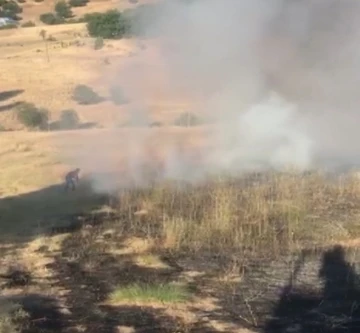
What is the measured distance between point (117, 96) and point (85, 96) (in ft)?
12.8

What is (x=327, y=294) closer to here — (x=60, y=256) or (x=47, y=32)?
(x=60, y=256)

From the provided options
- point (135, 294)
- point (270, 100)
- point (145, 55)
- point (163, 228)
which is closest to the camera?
point (135, 294)

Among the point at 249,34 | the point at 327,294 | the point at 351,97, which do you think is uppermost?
the point at 249,34

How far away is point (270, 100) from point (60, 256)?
672 cm

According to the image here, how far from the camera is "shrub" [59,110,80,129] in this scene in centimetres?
2213

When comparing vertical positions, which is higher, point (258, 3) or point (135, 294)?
point (258, 3)

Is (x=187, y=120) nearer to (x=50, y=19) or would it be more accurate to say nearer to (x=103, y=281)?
(x=103, y=281)

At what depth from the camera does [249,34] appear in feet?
47.4

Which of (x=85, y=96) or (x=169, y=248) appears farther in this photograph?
(x=85, y=96)

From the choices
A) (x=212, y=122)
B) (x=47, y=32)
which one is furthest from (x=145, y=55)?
(x=47, y=32)

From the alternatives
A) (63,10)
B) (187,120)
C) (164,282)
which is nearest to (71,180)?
(164,282)

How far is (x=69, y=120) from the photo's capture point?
22797mm

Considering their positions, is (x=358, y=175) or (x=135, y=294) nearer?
(x=135, y=294)

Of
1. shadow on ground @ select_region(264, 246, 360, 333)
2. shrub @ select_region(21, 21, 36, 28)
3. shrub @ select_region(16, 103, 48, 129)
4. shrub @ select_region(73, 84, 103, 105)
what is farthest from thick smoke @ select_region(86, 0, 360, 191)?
shrub @ select_region(21, 21, 36, 28)
